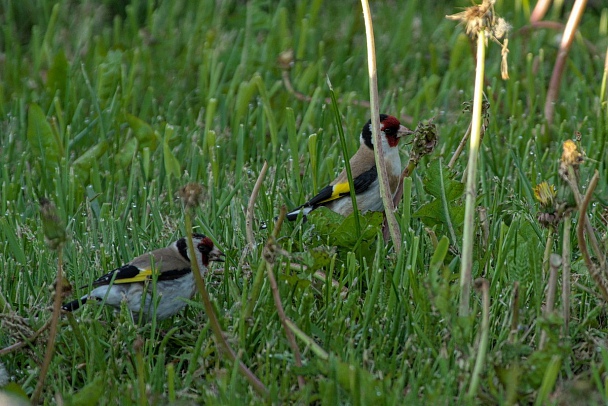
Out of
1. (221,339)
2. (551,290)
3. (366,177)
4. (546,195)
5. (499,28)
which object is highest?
(499,28)


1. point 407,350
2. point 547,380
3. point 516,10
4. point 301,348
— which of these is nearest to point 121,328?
point 301,348

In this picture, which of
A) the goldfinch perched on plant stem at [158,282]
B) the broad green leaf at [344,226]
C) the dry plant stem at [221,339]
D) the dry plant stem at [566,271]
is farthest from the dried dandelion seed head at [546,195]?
the goldfinch perched on plant stem at [158,282]

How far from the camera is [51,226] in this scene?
248 centimetres

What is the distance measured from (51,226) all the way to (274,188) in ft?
6.40

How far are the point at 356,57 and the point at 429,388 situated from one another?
13.3ft

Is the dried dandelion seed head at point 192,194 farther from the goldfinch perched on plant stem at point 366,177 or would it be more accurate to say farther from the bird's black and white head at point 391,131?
the bird's black and white head at point 391,131

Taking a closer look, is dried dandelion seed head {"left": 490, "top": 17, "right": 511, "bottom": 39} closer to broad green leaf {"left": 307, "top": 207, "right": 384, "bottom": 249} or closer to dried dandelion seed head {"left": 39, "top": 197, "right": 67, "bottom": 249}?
broad green leaf {"left": 307, "top": 207, "right": 384, "bottom": 249}

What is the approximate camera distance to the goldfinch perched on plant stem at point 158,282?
3.18m

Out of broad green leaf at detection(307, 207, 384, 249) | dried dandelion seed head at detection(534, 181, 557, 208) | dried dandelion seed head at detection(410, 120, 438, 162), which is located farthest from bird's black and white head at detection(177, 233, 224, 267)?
dried dandelion seed head at detection(534, 181, 557, 208)

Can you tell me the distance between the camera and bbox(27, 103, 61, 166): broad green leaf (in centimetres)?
480

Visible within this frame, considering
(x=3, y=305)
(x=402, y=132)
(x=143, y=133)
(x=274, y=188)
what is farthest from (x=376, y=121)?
(x=143, y=133)

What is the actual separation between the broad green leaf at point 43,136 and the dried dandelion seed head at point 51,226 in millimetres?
2383

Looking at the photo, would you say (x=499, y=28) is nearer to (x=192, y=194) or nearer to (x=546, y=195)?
(x=546, y=195)

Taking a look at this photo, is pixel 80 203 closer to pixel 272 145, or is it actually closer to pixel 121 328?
pixel 272 145
